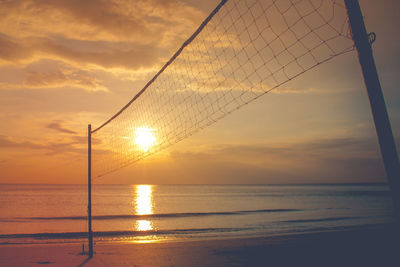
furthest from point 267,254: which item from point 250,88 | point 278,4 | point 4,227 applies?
point 4,227

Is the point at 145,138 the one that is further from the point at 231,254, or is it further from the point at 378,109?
the point at 378,109

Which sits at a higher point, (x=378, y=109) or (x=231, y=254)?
(x=378, y=109)

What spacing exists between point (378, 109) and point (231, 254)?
8069 millimetres

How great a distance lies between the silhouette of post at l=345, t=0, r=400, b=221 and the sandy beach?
6.62 metres

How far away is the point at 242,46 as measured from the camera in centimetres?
477

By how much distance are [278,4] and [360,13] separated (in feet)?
6.48

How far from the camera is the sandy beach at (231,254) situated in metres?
8.04

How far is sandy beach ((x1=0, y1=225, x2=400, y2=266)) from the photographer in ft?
26.4

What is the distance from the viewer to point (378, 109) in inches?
87.4

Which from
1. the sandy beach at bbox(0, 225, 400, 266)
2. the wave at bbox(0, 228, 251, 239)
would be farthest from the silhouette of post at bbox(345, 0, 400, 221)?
the wave at bbox(0, 228, 251, 239)

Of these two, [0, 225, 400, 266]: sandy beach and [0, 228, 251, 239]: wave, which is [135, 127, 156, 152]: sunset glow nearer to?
[0, 225, 400, 266]: sandy beach

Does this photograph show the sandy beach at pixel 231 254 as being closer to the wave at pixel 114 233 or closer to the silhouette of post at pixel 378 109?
the wave at pixel 114 233

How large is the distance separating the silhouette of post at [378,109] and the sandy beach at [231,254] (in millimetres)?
6619

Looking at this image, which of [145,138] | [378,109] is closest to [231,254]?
[145,138]
